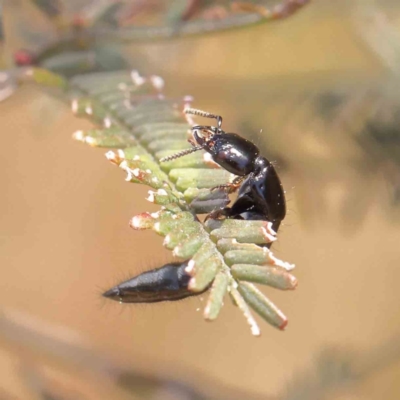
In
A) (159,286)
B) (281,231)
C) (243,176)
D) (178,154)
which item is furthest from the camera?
(281,231)

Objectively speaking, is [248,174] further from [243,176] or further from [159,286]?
[159,286]

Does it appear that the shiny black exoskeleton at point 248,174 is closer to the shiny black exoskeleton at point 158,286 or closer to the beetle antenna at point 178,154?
the beetle antenna at point 178,154

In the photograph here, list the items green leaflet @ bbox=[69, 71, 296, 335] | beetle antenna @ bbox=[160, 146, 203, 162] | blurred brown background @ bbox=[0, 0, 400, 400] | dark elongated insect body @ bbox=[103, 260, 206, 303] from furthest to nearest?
blurred brown background @ bbox=[0, 0, 400, 400] → beetle antenna @ bbox=[160, 146, 203, 162] → dark elongated insect body @ bbox=[103, 260, 206, 303] → green leaflet @ bbox=[69, 71, 296, 335]

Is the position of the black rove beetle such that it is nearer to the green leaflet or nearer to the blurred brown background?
the green leaflet

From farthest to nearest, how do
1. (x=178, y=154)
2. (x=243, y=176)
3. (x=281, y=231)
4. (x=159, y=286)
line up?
(x=281, y=231), (x=243, y=176), (x=178, y=154), (x=159, y=286)

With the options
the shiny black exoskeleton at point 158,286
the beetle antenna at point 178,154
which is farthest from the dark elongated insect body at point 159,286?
the beetle antenna at point 178,154

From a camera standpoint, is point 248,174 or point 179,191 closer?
point 179,191

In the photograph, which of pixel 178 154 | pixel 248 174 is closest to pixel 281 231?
pixel 248 174

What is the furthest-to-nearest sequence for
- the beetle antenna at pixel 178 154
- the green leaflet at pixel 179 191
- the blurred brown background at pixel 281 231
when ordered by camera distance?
the blurred brown background at pixel 281 231 < the beetle antenna at pixel 178 154 < the green leaflet at pixel 179 191

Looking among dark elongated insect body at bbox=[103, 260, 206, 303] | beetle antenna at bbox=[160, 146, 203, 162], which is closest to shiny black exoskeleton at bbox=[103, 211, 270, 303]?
dark elongated insect body at bbox=[103, 260, 206, 303]
